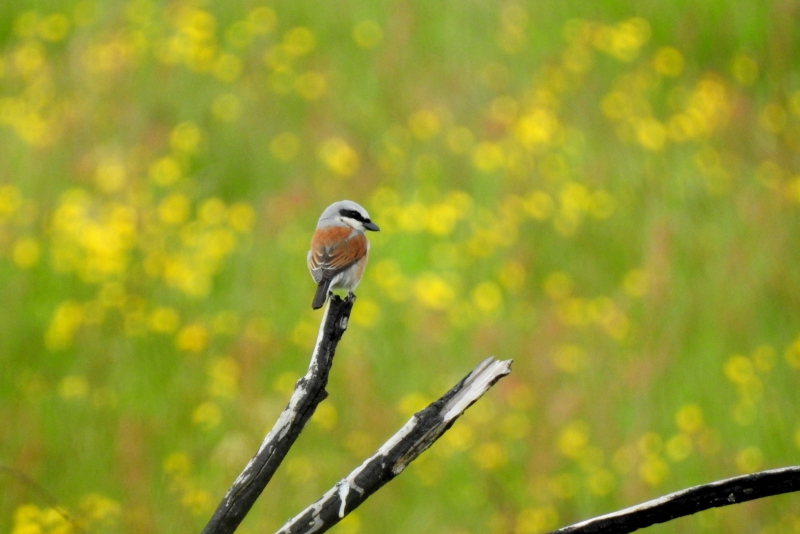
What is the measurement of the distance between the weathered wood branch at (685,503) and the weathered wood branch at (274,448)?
22.7 inches

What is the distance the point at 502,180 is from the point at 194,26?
3949mm

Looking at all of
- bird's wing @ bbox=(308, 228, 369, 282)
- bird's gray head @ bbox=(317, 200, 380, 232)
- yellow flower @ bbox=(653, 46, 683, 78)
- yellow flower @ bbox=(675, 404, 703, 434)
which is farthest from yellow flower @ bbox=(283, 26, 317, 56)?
yellow flower @ bbox=(675, 404, 703, 434)

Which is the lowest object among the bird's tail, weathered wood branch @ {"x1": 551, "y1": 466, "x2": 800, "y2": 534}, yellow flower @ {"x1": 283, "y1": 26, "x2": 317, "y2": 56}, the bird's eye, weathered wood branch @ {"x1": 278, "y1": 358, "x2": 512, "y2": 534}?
weathered wood branch @ {"x1": 551, "y1": 466, "x2": 800, "y2": 534}

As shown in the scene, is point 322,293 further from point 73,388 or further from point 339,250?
point 73,388

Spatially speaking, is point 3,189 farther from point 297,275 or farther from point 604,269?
point 604,269

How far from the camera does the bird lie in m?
4.38

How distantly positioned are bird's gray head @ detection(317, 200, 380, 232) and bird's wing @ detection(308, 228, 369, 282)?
0.06 m

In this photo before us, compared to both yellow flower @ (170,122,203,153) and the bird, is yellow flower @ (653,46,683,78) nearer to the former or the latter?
yellow flower @ (170,122,203,153)

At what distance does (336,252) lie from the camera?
4.50 metres

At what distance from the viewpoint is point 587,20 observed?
966 centimetres

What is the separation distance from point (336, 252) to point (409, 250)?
2.52 meters

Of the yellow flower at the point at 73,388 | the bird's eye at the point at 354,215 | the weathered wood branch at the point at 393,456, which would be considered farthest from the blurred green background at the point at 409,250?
the weathered wood branch at the point at 393,456

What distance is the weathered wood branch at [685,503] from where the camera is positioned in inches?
53.9

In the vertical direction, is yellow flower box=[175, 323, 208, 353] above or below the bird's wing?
above
